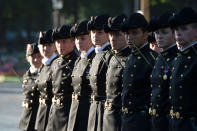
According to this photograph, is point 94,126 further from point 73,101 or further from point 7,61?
point 7,61

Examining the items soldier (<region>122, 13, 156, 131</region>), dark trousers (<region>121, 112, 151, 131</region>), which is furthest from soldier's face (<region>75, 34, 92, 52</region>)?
dark trousers (<region>121, 112, 151, 131</region>)

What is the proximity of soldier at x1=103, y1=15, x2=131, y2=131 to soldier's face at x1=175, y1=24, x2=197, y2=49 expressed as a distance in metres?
1.53

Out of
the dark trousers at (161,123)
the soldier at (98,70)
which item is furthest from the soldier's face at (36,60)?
the dark trousers at (161,123)

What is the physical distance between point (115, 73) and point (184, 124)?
184 centimetres

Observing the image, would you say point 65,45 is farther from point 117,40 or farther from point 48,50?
point 117,40

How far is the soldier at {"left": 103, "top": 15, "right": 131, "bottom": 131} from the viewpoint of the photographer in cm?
826

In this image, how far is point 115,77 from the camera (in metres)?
8.25

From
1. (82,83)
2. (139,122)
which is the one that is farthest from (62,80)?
(139,122)

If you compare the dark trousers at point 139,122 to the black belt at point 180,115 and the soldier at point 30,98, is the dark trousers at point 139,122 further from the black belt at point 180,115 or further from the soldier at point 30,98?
the soldier at point 30,98

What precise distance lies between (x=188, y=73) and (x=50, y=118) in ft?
13.0

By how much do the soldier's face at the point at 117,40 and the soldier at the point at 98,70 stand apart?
0.45 metres

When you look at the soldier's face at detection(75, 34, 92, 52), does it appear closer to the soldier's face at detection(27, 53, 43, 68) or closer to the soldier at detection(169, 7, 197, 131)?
the soldier's face at detection(27, 53, 43, 68)

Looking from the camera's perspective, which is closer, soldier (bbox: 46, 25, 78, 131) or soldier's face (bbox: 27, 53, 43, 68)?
soldier (bbox: 46, 25, 78, 131)

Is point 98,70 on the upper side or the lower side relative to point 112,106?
upper
